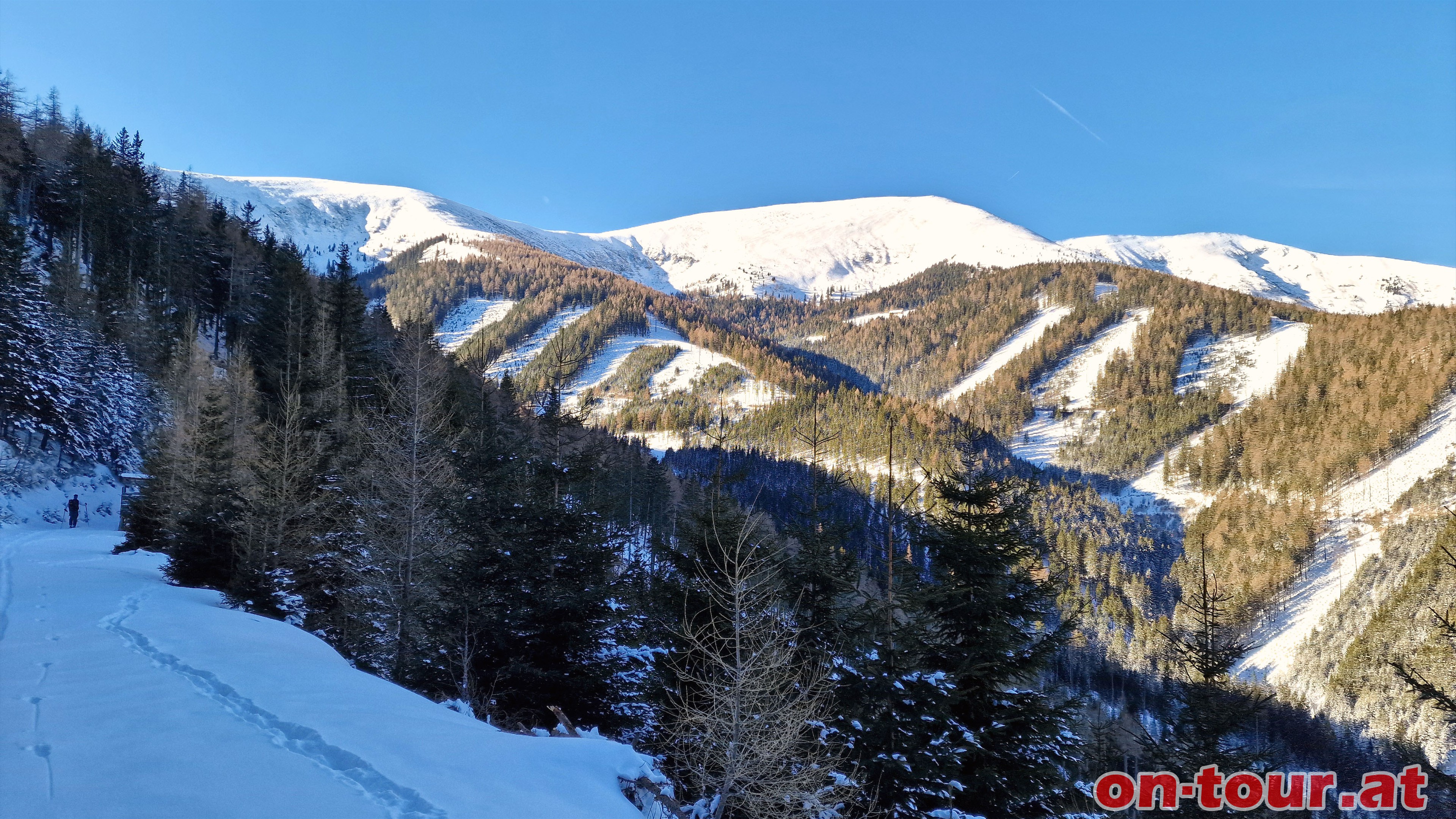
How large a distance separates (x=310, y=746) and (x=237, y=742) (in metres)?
0.64

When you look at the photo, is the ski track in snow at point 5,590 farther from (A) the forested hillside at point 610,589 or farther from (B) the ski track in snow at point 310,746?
(A) the forested hillside at point 610,589

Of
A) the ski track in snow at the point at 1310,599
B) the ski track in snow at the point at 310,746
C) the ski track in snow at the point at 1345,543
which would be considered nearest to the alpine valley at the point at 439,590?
A: the ski track in snow at the point at 310,746

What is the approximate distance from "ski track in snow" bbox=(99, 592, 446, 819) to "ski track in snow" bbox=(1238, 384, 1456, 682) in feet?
449

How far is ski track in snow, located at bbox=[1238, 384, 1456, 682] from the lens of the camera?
108 meters

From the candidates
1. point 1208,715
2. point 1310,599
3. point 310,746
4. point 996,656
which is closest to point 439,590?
point 310,746

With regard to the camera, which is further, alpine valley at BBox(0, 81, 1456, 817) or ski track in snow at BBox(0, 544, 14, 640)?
ski track in snow at BBox(0, 544, 14, 640)

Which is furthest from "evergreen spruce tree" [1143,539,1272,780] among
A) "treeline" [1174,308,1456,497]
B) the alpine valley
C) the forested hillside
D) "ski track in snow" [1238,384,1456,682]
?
"treeline" [1174,308,1456,497]

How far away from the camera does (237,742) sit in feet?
20.4

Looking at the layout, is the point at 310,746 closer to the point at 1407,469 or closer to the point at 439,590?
the point at 439,590

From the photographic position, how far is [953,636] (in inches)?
545

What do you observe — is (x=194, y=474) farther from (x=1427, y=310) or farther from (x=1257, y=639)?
(x=1427, y=310)

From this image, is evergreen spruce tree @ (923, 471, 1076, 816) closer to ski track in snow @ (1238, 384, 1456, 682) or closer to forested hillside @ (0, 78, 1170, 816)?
forested hillside @ (0, 78, 1170, 816)

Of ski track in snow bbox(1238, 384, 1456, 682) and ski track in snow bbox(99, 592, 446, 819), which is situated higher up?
ski track in snow bbox(99, 592, 446, 819)

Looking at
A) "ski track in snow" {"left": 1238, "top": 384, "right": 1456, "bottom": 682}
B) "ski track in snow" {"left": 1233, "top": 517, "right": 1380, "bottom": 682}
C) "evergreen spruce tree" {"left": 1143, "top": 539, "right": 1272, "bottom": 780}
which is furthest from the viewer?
"ski track in snow" {"left": 1238, "top": 384, "right": 1456, "bottom": 682}
